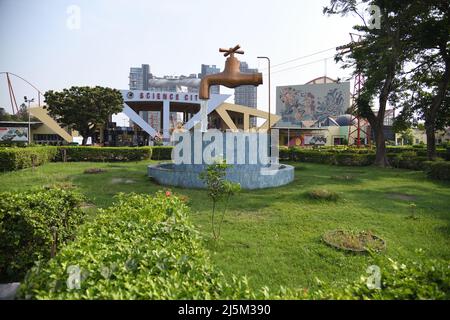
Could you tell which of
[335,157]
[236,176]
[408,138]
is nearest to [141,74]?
[408,138]

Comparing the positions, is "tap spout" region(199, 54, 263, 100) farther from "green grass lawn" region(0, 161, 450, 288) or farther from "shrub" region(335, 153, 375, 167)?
"shrub" region(335, 153, 375, 167)

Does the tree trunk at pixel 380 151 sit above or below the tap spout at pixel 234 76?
below

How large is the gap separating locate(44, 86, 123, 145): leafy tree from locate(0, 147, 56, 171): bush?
42.1 feet

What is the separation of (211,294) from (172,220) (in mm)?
1738

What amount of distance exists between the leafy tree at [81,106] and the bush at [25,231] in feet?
98.8

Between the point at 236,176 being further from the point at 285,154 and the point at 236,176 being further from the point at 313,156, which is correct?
the point at 285,154

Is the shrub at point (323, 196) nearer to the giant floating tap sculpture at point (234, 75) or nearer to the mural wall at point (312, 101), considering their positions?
the giant floating tap sculpture at point (234, 75)

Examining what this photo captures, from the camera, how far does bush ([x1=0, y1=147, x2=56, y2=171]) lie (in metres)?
15.4

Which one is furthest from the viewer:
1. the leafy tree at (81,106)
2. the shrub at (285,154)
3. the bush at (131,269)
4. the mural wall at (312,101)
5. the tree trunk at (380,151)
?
the mural wall at (312,101)

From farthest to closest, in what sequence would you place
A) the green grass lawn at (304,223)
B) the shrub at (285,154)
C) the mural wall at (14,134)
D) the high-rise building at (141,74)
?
the high-rise building at (141,74), the mural wall at (14,134), the shrub at (285,154), the green grass lawn at (304,223)

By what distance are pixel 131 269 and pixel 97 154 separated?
871 inches

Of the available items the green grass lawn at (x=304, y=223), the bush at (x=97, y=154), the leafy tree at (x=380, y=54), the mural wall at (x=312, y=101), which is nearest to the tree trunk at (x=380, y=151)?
the leafy tree at (x=380, y=54)

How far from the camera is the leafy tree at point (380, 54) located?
18.8 meters
